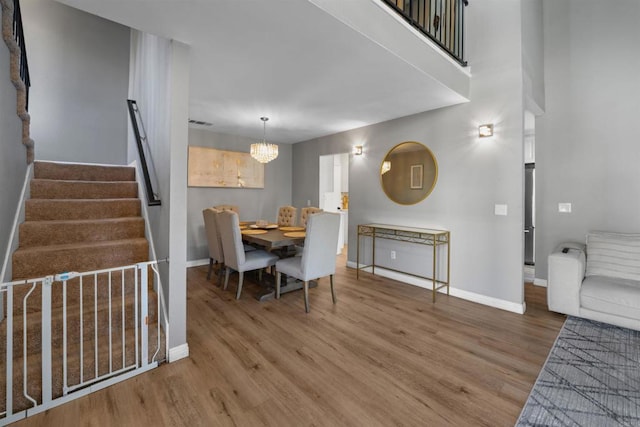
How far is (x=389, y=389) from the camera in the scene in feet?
5.83

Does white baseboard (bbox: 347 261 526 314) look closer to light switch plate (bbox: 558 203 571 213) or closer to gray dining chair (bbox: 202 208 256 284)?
light switch plate (bbox: 558 203 571 213)

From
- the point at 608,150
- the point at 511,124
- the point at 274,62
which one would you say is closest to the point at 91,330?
Answer: the point at 274,62

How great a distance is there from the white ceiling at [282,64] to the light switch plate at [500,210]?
Result: 1.31 m

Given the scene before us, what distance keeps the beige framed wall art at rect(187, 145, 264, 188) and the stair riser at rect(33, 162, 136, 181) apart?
1.25 m

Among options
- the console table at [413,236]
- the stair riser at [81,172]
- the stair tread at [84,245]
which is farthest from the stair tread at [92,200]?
the console table at [413,236]

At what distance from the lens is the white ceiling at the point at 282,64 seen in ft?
5.78

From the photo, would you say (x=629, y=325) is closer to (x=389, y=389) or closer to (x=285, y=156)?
(x=389, y=389)

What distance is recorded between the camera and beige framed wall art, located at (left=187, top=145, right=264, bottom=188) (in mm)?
4750

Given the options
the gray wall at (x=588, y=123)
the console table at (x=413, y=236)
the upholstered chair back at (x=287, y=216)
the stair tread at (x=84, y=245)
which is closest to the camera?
the stair tread at (x=84, y=245)

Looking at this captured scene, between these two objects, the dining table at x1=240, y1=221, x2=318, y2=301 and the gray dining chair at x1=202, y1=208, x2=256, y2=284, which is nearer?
the dining table at x1=240, y1=221, x2=318, y2=301

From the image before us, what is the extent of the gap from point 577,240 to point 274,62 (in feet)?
13.2

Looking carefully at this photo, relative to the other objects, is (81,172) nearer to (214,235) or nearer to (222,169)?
(214,235)

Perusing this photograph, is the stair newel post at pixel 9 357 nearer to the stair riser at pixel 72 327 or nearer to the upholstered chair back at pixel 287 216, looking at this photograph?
the stair riser at pixel 72 327

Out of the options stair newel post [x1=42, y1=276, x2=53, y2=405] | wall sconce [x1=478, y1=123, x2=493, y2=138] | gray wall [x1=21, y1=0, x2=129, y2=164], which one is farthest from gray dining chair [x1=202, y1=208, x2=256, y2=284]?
wall sconce [x1=478, y1=123, x2=493, y2=138]
